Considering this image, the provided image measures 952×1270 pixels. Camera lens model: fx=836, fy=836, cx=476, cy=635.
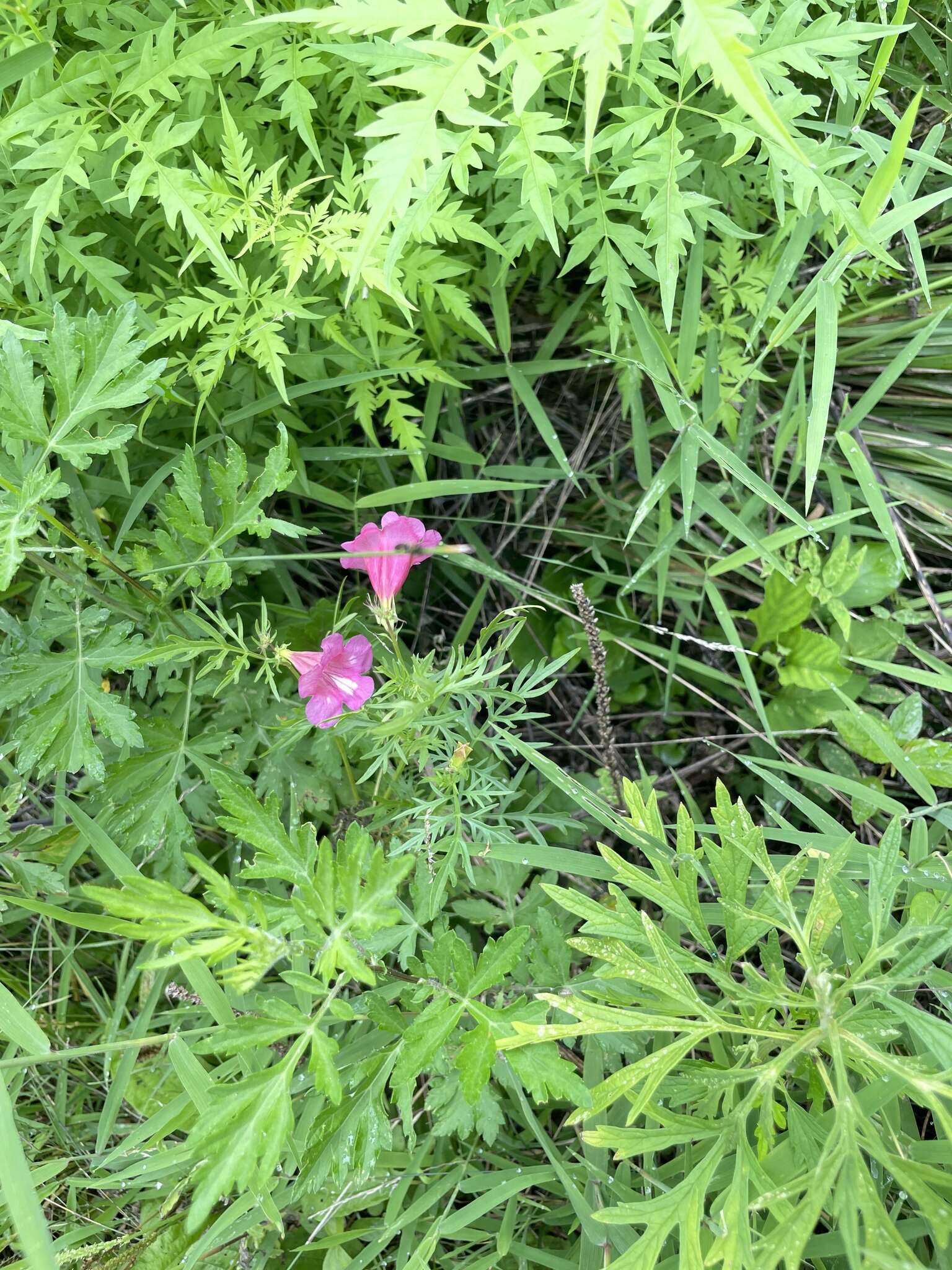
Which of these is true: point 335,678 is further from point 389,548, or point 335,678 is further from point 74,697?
point 74,697

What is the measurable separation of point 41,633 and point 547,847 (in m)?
0.96

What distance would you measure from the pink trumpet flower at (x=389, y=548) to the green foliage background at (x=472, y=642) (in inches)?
4.0

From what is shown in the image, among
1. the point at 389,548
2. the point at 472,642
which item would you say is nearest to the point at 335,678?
the point at 389,548

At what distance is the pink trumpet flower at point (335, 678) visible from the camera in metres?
1.35

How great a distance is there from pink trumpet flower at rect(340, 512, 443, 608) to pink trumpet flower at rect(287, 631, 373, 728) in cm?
10

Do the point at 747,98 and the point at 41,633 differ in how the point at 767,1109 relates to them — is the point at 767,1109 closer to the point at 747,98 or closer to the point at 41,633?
the point at 747,98

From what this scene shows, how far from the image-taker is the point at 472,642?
2211 millimetres

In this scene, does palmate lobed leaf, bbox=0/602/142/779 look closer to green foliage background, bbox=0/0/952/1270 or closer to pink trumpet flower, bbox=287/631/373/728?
green foliage background, bbox=0/0/952/1270

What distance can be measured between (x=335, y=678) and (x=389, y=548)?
→ 0.79ft

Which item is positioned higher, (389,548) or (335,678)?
(389,548)

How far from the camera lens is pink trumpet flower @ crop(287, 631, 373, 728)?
1.35 meters

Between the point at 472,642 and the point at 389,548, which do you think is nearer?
the point at 389,548

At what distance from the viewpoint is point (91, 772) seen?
4.51ft

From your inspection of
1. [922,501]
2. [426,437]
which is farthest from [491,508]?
[922,501]
